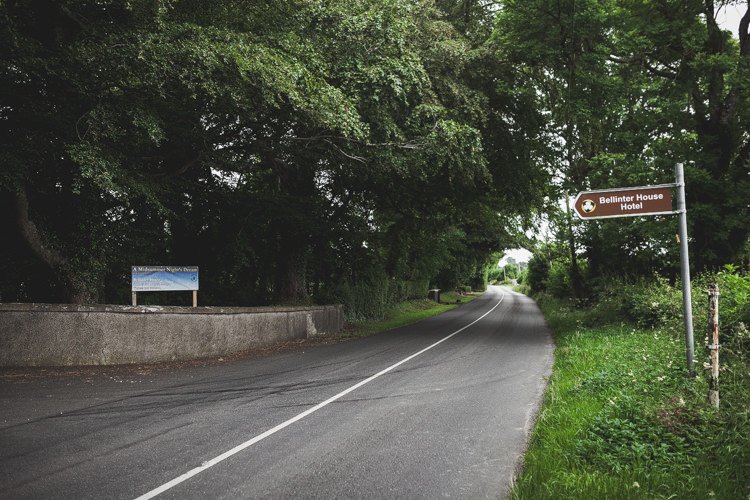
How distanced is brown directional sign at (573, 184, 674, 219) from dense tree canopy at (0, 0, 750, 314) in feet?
19.3

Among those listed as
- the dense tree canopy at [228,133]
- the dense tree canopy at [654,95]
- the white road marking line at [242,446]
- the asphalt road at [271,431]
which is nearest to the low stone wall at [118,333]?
the asphalt road at [271,431]

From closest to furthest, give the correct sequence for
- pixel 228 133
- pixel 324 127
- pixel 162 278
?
pixel 324 127 < pixel 162 278 < pixel 228 133

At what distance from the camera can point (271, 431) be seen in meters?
5.58

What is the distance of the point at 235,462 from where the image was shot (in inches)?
182

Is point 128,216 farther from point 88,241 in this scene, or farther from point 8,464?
point 8,464

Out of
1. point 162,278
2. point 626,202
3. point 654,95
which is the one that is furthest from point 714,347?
point 654,95

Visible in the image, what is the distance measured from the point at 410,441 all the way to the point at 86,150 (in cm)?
781

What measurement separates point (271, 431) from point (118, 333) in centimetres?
617

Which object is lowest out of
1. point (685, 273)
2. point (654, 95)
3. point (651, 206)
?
point (685, 273)

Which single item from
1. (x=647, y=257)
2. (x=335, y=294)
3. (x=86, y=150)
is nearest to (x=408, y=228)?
(x=335, y=294)

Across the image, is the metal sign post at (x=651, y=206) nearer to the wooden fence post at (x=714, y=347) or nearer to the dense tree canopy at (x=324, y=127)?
the wooden fence post at (x=714, y=347)

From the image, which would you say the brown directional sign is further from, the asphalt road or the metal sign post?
the asphalt road

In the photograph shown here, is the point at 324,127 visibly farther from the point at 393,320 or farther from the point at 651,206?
the point at 393,320

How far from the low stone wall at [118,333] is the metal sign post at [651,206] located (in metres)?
9.30
